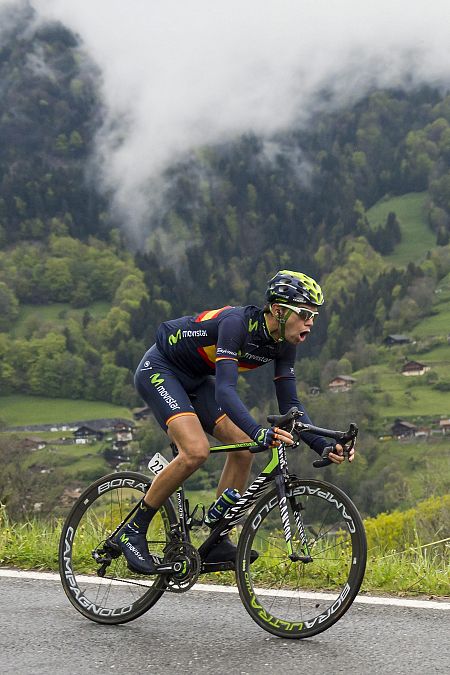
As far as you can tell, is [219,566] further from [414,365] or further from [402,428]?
[414,365]

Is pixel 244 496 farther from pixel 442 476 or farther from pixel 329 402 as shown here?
pixel 329 402

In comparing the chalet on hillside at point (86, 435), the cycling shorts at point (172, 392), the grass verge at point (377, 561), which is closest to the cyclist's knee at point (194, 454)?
the cycling shorts at point (172, 392)

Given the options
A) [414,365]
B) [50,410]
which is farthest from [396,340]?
[50,410]

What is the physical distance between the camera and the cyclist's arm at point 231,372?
16.3 ft

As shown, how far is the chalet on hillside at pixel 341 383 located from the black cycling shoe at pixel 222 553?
14174 centimetres

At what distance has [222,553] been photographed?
17.3 ft

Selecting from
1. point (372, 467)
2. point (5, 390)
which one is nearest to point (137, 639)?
point (372, 467)

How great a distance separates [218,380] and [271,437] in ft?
1.43

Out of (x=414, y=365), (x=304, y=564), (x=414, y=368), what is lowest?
(x=304, y=564)

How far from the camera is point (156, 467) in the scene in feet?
18.4

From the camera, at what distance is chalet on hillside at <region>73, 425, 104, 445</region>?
127144mm

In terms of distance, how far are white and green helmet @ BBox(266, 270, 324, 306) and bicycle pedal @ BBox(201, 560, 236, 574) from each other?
1.39 m

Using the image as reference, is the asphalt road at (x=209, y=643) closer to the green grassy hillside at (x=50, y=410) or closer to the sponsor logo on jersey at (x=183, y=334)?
the sponsor logo on jersey at (x=183, y=334)

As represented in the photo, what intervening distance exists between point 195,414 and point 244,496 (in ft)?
1.78
